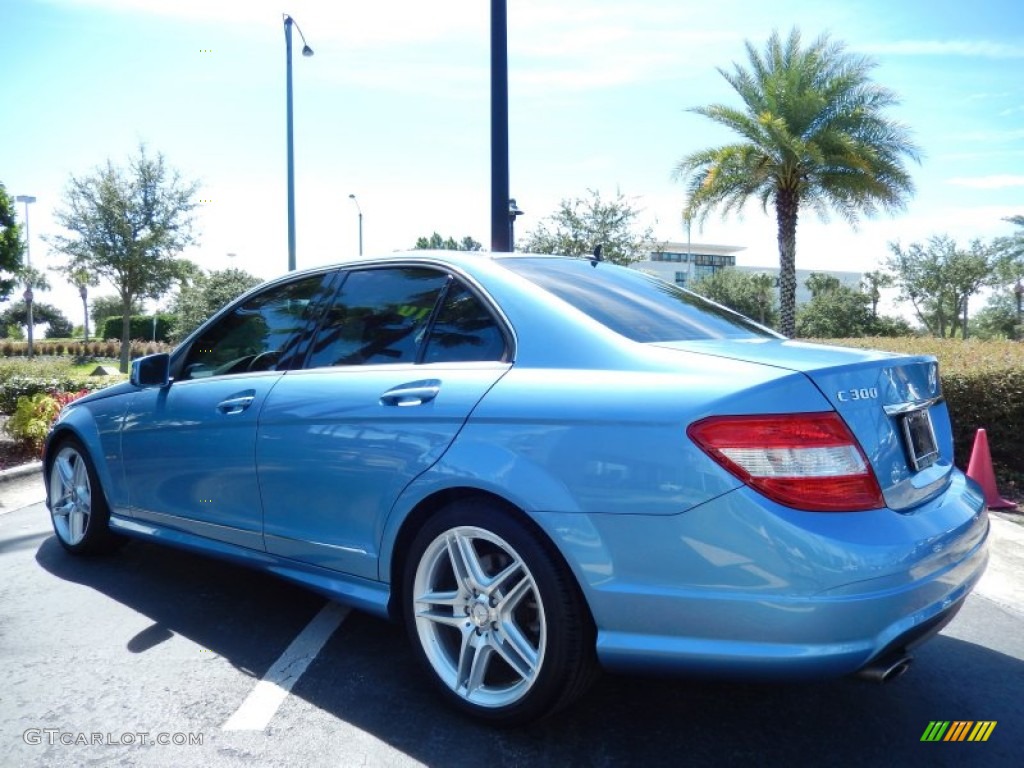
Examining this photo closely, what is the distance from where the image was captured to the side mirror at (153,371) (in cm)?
425

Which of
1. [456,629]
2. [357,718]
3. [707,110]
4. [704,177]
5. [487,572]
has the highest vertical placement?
[707,110]

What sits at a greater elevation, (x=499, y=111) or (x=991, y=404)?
(x=499, y=111)

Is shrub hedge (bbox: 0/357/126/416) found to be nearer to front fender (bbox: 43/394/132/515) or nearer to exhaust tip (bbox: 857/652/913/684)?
front fender (bbox: 43/394/132/515)

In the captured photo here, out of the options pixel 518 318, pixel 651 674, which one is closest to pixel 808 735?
pixel 651 674

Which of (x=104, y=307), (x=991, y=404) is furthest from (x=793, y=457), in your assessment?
(x=104, y=307)

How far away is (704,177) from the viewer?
22.0 meters

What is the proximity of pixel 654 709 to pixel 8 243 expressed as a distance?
50020 mm

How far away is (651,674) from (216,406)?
235 centimetres

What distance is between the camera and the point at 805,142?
20125mm

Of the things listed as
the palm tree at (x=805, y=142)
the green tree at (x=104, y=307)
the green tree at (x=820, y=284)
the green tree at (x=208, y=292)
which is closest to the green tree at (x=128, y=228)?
the green tree at (x=208, y=292)

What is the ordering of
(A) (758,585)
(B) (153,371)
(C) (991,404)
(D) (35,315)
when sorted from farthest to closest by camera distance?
(D) (35,315) → (C) (991,404) → (B) (153,371) → (A) (758,585)

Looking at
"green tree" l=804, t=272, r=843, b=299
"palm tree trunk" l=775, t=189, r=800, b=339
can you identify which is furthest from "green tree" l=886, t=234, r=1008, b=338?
"palm tree trunk" l=775, t=189, r=800, b=339

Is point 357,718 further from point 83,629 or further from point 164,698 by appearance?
point 83,629

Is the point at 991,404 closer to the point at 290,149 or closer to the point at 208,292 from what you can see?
the point at 290,149
